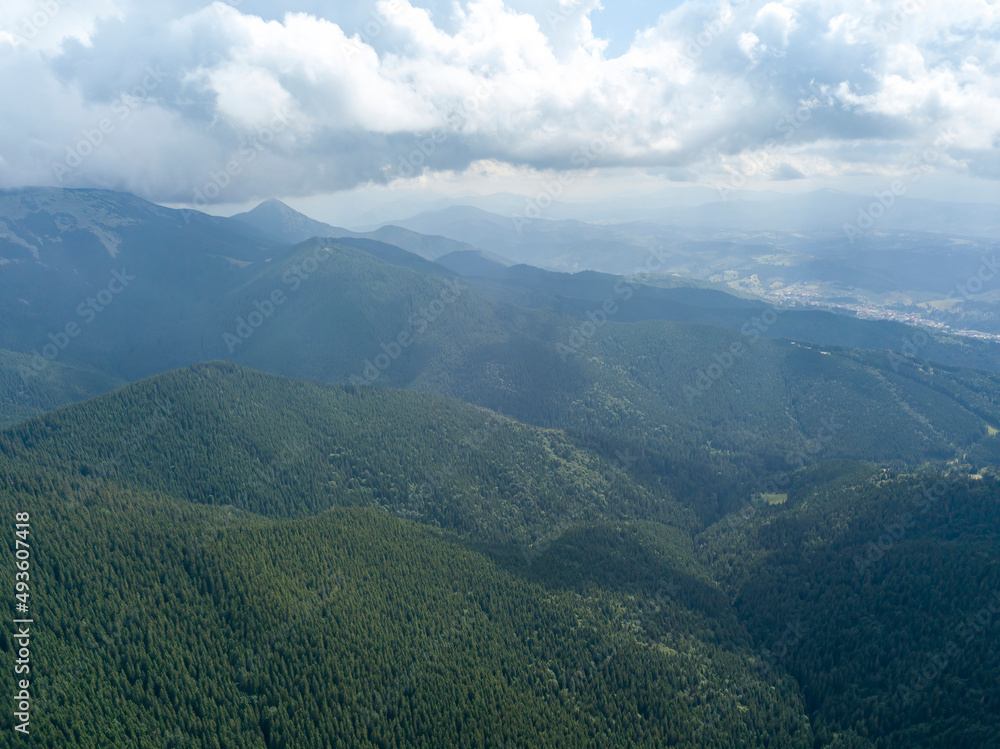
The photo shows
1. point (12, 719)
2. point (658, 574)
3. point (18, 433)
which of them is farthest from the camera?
point (18, 433)

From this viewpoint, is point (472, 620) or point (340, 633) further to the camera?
point (472, 620)

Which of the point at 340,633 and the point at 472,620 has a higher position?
the point at 340,633

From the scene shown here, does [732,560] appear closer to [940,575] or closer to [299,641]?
[940,575]

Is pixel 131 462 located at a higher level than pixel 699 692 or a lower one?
higher

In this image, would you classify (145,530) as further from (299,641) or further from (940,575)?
(940,575)

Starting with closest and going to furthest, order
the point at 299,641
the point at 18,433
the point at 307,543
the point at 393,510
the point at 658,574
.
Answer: the point at 299,641
the point at 307,543
the point at 658,574
the point at 18,433
the point at 393,510

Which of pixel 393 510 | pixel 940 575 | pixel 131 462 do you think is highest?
pixel 940 575

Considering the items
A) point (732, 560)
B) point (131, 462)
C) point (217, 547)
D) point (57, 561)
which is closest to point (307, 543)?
point (217, 547)

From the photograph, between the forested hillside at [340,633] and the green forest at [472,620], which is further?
the green forest at [472,620]

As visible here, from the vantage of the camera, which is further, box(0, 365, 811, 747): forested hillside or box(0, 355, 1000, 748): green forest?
box(0, 355, 1000, 748): green forest

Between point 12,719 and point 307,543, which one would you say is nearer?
point 12,719
